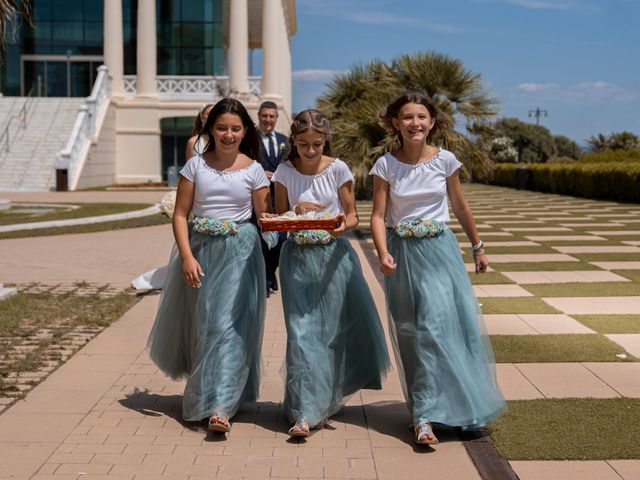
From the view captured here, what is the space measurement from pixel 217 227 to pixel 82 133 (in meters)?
33.2

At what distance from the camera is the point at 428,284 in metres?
5.30

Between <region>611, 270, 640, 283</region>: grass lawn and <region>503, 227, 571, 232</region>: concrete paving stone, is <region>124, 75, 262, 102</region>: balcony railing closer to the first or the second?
<region>503, 227, 571, 232</region>: concrete paving stone

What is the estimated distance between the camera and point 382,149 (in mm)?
18375

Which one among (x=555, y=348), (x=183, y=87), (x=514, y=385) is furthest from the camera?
(x=183, y=87)

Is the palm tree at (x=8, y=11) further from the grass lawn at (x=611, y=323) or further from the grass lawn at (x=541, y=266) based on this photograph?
the grass lawn at (x=541, y=266)

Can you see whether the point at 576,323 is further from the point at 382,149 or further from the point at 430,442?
the point at 382,149

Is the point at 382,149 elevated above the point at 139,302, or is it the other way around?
the point at 382,149

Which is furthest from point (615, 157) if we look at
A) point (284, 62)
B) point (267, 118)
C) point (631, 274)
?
point (267, 118)

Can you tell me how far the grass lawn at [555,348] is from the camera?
7340mm

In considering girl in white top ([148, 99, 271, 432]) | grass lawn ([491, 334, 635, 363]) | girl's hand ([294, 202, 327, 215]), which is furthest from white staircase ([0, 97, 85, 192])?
girl's hand ([294, 202, 327, 215])

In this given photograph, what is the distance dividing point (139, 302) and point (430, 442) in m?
5.88

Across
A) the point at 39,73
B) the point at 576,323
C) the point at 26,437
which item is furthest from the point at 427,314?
the point at 39,73

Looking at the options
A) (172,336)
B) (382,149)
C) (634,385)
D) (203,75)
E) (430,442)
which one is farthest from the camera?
(203,75)

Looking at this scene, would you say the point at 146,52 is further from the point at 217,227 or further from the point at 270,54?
the point at 217,227
